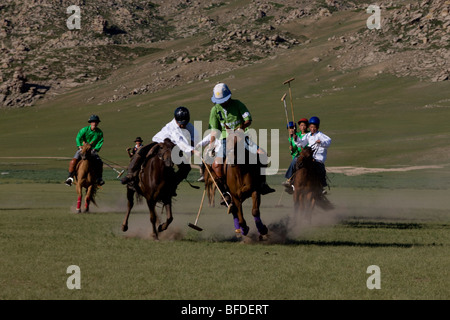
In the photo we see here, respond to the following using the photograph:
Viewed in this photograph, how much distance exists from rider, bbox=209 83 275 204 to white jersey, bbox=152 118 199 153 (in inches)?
24.2

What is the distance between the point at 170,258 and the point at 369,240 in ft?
17.2

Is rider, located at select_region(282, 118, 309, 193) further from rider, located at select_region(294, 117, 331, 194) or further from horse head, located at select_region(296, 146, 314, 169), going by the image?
horse head, located at select_region(296, 146, 314, 169)

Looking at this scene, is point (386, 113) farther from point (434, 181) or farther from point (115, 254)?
point (115, 254)

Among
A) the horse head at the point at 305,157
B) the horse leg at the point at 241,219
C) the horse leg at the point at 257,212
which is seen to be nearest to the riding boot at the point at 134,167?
the horse leg at the point at 241,219

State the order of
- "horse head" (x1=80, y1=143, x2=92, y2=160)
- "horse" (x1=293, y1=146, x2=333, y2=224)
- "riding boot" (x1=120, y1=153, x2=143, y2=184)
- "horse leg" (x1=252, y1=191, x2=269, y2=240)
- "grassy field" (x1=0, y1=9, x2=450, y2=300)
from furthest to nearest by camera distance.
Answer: "horse head" (x1=80, y1=143, x2=92, y2=160) → "horse" (x1=293, y1=146, x2=333, y2=224) → "riding boot" (x1=120, y1=153, x2=143, y2=184) → "horse leg" (x1=252, y1=191, x2=269, y2=240) → "grassy field" (x1=0, y1=9, x2=450, y2=300)

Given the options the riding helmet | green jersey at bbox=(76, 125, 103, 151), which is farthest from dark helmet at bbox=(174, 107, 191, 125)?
green jersey at bbox=(76, 125, 103, 151)

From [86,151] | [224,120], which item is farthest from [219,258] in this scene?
[86,151]

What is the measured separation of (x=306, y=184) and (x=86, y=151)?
7.02 meters

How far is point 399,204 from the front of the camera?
28625 mm

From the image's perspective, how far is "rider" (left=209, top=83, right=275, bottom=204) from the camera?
15.1 meters

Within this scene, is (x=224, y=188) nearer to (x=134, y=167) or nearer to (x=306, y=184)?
(x=134, y=167)

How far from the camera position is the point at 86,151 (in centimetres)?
2227

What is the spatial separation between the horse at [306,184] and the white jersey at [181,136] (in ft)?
12.3

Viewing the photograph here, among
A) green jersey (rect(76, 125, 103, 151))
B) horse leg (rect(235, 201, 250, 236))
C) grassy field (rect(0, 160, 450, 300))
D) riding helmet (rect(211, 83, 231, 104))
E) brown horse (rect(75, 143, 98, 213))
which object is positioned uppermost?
green jersey (rect(76, 125, 103, 151))
